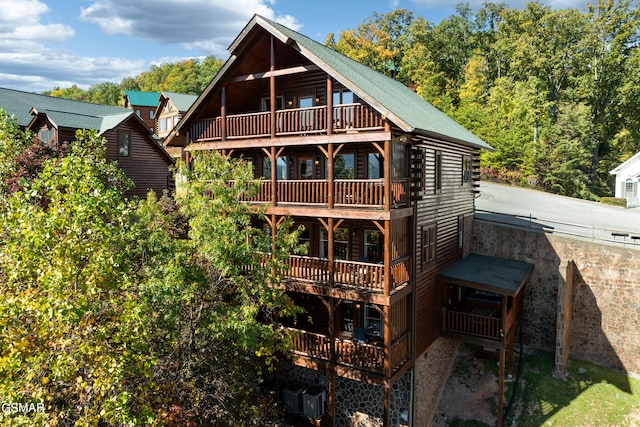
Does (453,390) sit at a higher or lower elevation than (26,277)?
lower

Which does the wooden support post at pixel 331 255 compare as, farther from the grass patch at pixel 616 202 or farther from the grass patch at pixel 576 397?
the grass patch at pixel 616 202

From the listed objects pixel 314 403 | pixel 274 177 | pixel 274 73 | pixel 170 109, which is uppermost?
pixel 170 109

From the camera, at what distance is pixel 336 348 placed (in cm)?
1606

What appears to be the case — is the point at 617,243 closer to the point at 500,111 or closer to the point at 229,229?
the point at 229,229

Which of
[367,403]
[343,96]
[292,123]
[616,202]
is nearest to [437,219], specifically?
[343,96]

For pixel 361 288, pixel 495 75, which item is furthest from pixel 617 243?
pixel 495 75

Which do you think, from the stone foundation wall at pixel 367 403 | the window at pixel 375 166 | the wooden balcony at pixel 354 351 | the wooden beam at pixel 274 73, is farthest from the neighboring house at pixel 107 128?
the stone foundation wall at pixel 367 403

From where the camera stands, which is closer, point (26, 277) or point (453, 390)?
point (26, 277)

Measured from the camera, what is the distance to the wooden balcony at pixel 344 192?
15031 mm

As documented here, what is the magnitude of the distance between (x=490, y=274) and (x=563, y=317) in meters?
3.65

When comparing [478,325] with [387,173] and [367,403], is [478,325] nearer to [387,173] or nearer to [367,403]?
[367,403]

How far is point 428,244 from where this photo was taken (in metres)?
18.0

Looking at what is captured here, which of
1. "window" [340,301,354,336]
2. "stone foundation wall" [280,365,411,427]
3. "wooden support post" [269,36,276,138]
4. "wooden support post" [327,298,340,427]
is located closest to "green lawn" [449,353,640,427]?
"stone foundation wall" [280,365,411,427]

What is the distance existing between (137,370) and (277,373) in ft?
31.1
